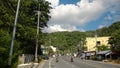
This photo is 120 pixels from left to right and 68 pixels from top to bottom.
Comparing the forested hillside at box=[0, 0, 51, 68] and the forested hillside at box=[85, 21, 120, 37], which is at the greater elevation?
the forested hillside at box=[85, 21, 120, 37]

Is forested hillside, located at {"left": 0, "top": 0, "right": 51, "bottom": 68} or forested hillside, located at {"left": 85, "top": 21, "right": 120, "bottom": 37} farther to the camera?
forested hillside, located at {"left": 85, "top": 21, "right": 120, "bottom": 37}

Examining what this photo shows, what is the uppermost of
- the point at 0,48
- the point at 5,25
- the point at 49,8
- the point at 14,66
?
the point at 49,8

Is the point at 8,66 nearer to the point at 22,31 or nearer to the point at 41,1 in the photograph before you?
the point at 22,31

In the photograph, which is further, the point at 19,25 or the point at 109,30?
the point at 109,30

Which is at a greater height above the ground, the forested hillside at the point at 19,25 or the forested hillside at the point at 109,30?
the forested hillside at the point at 109,30

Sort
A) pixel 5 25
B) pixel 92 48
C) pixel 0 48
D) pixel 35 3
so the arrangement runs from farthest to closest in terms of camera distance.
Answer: pixel 92 48
pixel 35 3
pixel 5 25
pixel 0 48

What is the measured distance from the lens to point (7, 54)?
21.0 metres

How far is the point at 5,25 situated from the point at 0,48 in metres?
16.7

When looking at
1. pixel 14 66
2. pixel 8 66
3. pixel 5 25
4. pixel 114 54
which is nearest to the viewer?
pixel 8 66

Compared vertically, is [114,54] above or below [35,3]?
below

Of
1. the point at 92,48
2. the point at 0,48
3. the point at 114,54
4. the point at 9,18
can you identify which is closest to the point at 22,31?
the point at 9,18

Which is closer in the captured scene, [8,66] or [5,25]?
[8,66]

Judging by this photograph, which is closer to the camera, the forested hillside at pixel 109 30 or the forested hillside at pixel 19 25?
the forested hillside at pixel 19 25

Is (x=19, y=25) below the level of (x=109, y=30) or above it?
below
